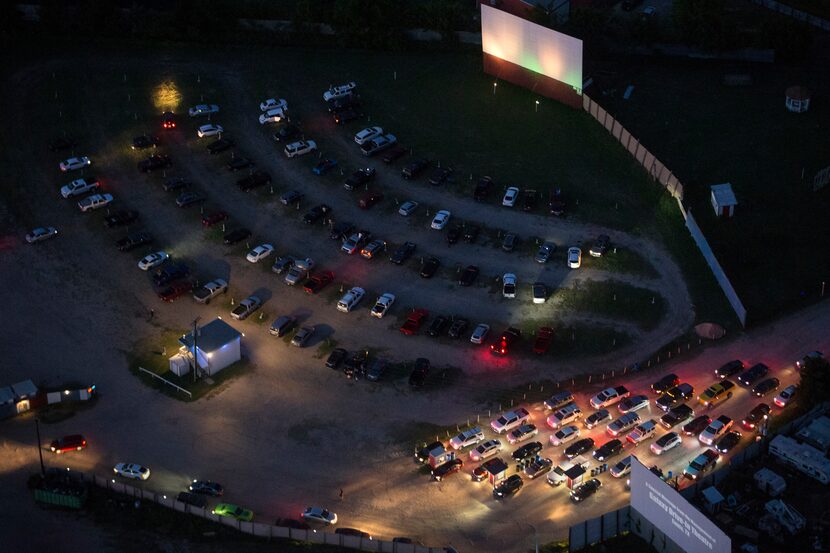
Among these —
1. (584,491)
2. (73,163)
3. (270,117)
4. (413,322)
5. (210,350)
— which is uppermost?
(270,117)

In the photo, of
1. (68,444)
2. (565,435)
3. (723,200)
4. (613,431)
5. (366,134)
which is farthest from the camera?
(366,134)

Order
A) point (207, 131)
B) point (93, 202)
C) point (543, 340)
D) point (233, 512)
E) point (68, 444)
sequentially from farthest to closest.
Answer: point (207, 131) < point (93, 202) < point (543, 340) < point (68, 444) < point (233, 512)

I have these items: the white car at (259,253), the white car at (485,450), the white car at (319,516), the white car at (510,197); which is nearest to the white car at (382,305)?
the white car at (259,253)

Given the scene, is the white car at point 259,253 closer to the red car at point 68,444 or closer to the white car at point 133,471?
the red car at point 68,444

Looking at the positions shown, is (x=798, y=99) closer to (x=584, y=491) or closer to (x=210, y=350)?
(x=584, y=491)

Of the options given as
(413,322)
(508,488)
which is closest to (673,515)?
(508,488)

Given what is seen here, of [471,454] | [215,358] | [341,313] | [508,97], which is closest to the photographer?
[471,454]

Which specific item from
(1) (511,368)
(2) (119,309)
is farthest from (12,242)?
(1) (511,368)

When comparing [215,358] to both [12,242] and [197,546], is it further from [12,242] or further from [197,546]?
[12,242]
